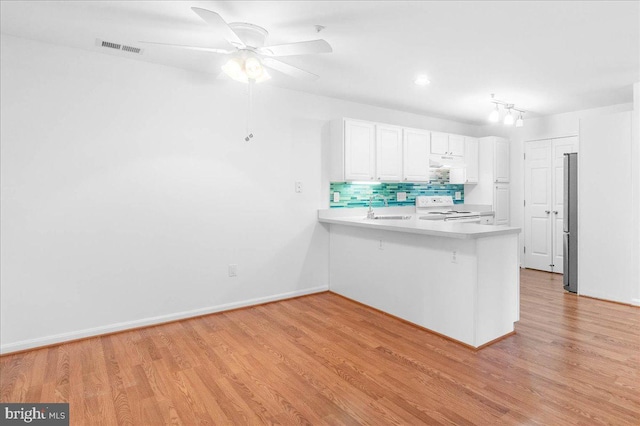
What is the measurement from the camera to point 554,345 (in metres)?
2.89

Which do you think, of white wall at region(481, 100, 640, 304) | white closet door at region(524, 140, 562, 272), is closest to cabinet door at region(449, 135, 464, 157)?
white wall at region(481, 100, 640, 304)

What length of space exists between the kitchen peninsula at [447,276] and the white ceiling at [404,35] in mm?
1585

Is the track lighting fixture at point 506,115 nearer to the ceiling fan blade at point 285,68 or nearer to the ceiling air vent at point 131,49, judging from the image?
the ceiling fan blade at point 285,68

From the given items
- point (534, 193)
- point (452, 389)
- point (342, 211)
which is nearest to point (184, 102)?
point (342, 211)

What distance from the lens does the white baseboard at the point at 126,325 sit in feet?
9.41

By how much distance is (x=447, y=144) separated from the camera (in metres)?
5.61

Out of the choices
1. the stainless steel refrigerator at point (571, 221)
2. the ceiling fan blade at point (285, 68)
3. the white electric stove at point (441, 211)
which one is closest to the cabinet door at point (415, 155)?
the white electric stove at point (441, 211)

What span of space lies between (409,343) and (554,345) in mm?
1188

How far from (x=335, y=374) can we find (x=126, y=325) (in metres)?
2.12

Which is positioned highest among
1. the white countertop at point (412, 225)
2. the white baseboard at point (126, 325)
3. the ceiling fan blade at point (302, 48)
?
the ceiling fan blade at point (302, 48)

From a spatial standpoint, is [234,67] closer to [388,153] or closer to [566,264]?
[388,153]

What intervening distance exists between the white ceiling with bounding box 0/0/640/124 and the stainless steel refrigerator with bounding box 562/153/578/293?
3.30ft

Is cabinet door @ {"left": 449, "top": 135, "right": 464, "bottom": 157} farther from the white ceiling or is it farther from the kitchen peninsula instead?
the kitchen peninsula

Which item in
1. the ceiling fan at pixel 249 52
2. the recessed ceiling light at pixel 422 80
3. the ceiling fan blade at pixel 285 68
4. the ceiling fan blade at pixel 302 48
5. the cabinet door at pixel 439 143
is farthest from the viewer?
the cabinet door at pixel 439 143
